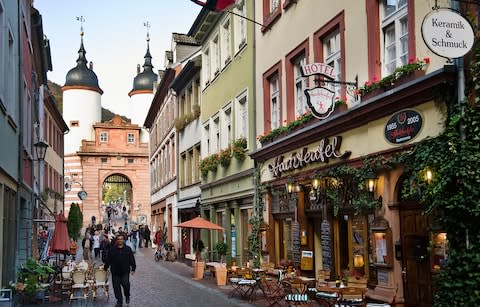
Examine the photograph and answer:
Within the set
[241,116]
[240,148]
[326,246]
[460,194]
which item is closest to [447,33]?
[460,194]

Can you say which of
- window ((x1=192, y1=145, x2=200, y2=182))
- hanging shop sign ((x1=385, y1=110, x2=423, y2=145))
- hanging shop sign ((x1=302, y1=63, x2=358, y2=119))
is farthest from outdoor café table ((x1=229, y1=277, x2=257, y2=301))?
window ((x1=192, y1=145, x2=200, y2=182))

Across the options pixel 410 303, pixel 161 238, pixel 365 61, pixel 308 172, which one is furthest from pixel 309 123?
pixel 161 238

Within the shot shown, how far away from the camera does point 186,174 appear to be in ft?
112

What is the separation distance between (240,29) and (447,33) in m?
14.6

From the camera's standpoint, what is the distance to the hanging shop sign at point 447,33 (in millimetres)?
9289

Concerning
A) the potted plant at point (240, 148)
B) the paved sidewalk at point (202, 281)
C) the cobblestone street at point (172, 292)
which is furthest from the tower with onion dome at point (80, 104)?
the potted plant at point (240, 148)

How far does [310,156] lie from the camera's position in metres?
15.7

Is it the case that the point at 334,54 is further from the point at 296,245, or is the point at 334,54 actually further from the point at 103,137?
the point at 103,137

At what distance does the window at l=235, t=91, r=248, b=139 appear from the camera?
73.6ft

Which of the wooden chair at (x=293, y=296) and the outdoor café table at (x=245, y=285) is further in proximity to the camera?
the outdoor café table at (x=245, y=285)

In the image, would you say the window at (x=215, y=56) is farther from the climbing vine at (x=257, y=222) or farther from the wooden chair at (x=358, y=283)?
the wooden chair at (x=358, y=283)

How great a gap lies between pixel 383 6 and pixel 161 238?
2753 centimetres

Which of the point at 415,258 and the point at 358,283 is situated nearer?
the point at 415,258

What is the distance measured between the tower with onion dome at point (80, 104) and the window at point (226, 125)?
48.3 meters
